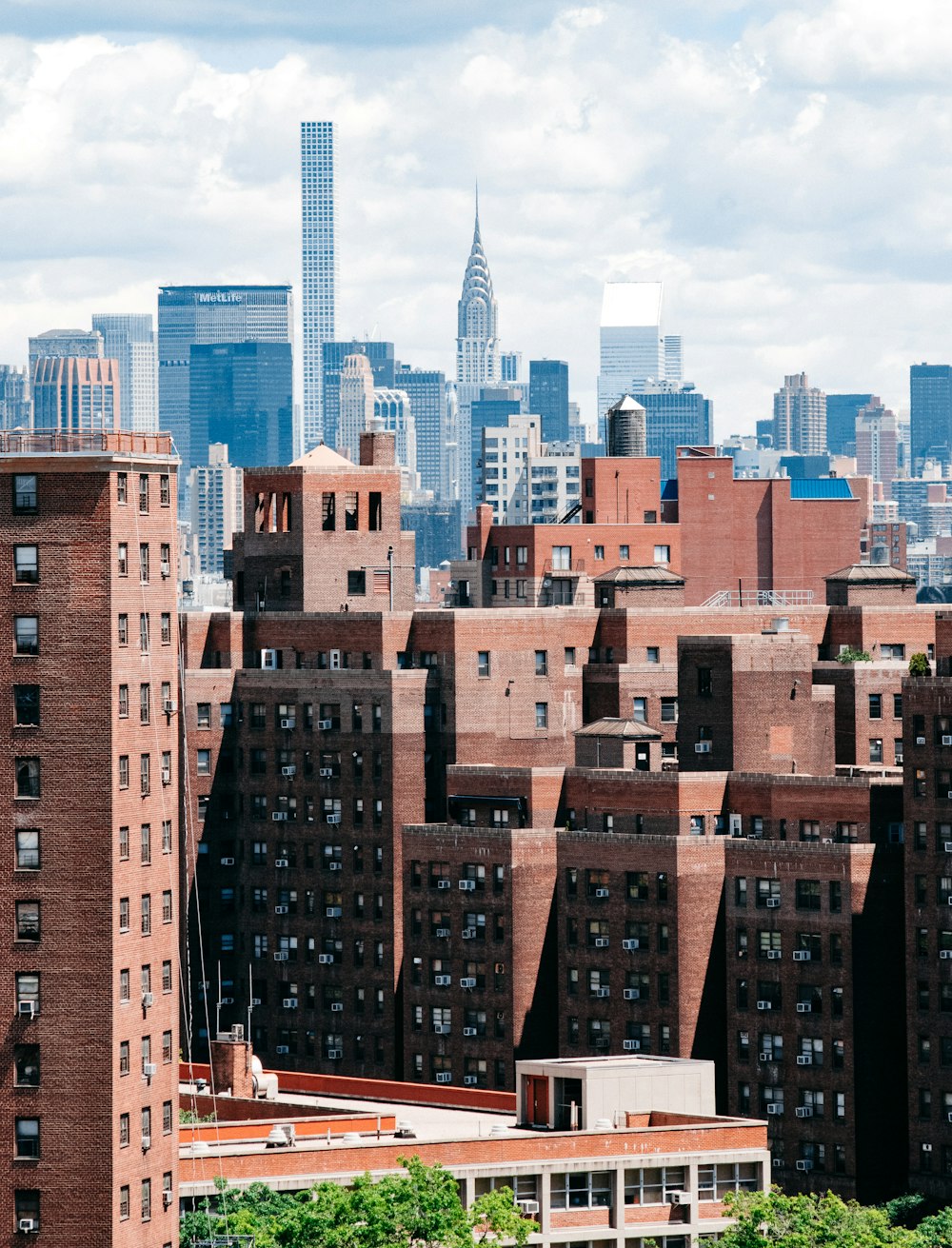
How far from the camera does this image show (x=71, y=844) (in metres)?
144

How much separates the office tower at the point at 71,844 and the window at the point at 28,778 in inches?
1.9

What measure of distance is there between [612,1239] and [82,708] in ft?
182

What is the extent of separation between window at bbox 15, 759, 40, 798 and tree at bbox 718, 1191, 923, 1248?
47528 millimetres

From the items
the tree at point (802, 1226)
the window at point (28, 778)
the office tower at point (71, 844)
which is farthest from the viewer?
the tree at point (802, 1226)

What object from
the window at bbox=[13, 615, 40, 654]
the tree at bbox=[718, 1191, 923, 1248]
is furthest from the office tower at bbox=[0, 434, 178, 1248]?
the tree at bbox=[718, 1191, 923, 1248]

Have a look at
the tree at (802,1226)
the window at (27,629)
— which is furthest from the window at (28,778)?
the tree at (802,1226)

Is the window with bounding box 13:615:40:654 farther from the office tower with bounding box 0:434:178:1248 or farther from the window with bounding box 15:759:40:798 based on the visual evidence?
the window with bounding box 15:759:40:798

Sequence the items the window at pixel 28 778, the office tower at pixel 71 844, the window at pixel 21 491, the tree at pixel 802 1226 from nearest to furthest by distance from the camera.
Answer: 1. the office tower at pixel 71 844
2. the window at pixel 21 491
3. the window at pixel 28 778
4. the tree at pixel 802 1226

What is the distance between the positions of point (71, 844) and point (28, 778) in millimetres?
2911

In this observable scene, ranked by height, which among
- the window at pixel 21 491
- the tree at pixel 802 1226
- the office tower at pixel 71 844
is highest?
the window at pixel 21 491

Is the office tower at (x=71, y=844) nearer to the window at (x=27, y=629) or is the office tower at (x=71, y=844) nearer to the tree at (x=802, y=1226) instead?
the window at (x=27, y=629)

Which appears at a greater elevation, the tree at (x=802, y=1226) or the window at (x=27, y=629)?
the window at (x=27, y=629)

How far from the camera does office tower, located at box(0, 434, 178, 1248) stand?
5659 inches

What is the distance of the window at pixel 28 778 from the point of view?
144m
